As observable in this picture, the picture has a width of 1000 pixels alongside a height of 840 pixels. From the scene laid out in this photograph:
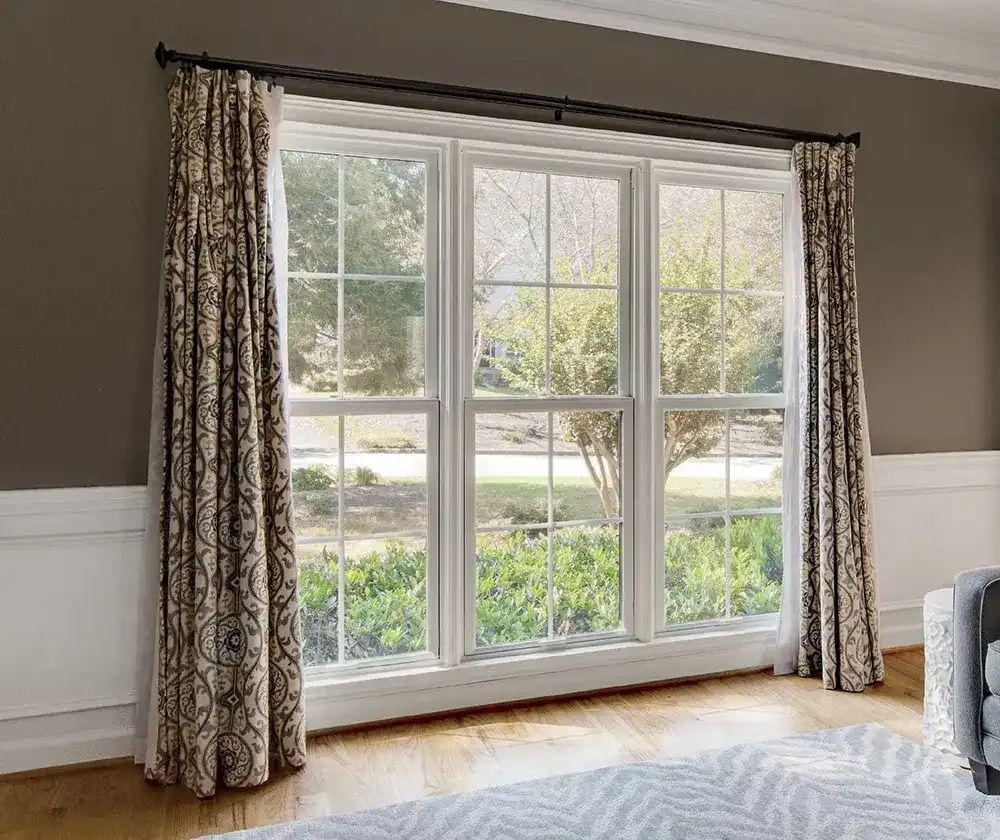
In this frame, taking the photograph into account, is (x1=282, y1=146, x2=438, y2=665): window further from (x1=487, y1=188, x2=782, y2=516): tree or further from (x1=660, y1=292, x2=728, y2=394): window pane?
(x1=660, y1=292, x2=728, y2=394): window pane

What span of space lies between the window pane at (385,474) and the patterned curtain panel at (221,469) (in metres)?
0.36

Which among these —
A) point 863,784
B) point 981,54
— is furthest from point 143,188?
point 981,54

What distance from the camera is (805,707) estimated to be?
10.1 feet

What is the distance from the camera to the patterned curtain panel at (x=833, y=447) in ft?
10.8

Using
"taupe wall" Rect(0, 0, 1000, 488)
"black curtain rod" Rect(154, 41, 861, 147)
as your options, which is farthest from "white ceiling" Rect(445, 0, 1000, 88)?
"black curtain rod" Rect(154, 41, 861, 147)

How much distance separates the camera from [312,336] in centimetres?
286

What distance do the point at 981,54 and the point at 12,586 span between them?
4286mm

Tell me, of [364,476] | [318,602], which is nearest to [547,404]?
[364,476]

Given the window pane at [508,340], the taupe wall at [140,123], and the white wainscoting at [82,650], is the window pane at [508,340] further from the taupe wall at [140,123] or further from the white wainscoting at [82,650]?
the white wainscoting at [82,650]

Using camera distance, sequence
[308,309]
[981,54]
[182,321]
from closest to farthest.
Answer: [182,321]
[308,309]
[981,54]

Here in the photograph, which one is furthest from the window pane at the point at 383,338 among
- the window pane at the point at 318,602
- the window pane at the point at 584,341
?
the window pane at the point at 318,602

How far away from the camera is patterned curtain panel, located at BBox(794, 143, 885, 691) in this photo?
328cm

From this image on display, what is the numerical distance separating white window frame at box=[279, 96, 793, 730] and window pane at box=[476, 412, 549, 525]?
0.07m

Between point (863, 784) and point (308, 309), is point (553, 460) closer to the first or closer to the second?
point (308, 309)
